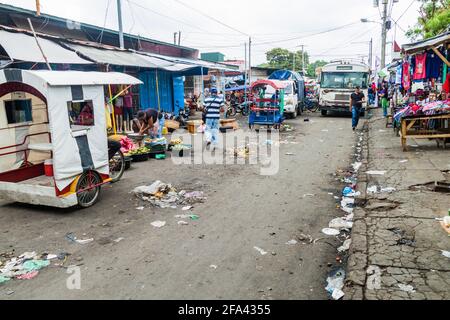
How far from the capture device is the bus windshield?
2148 centimetres

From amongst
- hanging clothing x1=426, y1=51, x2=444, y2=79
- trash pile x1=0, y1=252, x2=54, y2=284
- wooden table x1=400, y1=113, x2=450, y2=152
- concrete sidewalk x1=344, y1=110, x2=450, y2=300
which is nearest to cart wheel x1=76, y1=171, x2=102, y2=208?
trash pile x1=0, y1=252, x2=54, y2=284

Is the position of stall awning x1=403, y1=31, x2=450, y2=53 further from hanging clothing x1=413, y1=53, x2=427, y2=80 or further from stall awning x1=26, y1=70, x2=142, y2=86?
stall awning x1=26, y1=70, x2=142, y2=86

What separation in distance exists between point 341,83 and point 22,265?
66.5ft

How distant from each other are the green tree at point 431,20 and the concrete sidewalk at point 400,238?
14037mm

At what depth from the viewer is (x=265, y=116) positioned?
16.6m

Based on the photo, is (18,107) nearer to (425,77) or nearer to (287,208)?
(287,208)

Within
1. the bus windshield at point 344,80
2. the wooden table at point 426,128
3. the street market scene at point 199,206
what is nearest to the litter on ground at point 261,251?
the street market scene at point 199,206

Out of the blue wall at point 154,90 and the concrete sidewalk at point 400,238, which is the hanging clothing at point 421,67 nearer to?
the concrete sidewalk at point 400,238

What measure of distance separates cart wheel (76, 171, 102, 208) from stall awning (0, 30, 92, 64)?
15.5ft

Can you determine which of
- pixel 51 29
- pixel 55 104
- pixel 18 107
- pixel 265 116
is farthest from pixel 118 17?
pixel 55 104

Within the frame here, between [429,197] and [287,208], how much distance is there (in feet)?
7.50

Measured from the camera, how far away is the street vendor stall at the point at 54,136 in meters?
5.71

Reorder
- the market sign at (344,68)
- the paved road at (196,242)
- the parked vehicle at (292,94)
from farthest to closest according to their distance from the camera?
the market sign at (344,68) → the parked vehicle at (292,94) → the paved road at (196,242)

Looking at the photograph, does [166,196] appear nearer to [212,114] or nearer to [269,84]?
[212,114]
